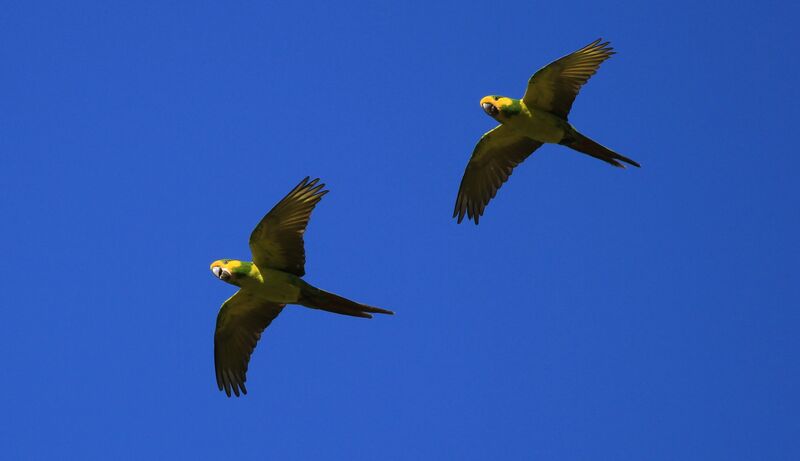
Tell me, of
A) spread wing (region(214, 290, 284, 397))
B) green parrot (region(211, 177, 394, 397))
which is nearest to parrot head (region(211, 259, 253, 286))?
green parrot (region(211, 177, 394, 397))

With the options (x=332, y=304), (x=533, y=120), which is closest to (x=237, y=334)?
(x=332, y=304)

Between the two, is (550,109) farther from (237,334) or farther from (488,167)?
(237,334)

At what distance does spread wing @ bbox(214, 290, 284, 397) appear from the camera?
21328mm

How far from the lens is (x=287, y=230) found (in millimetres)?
20203

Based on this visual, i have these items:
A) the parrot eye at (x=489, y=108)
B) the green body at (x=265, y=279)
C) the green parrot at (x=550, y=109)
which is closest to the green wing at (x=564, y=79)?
the green parrot at (x=550, y=109)

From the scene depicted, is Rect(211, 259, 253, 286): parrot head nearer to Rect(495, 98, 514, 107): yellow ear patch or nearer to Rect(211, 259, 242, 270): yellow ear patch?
Rect(211, 259, 242, 270): yellow ear patch

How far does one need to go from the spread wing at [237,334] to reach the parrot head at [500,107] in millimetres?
5461

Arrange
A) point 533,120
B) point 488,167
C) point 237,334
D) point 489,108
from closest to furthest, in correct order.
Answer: point 237,334, point 489,108, point 533,120, point 488,167

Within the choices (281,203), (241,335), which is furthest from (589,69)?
(241,335)

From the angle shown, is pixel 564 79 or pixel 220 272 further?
pixel 564 79

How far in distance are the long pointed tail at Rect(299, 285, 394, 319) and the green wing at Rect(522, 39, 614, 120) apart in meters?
5.64

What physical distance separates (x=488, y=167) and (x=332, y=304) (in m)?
5.34

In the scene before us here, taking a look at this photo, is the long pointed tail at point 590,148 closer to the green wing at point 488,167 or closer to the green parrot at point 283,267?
the green wing at point 488,167

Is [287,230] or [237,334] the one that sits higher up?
[287,230]
